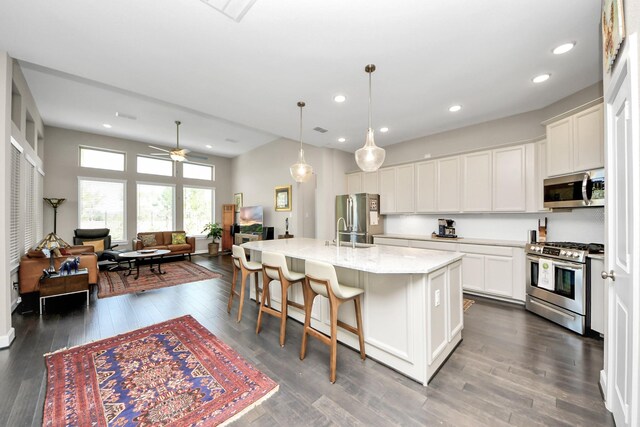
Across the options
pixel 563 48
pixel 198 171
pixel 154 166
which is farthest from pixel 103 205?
pixel 563 48

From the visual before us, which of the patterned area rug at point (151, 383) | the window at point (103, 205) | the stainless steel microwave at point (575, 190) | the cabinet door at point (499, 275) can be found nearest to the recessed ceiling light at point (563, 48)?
the stainless steel microwave at point (575, 190)

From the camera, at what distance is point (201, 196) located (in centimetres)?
866

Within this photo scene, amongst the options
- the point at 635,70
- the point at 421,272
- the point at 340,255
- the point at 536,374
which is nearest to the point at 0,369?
the point at 340,255

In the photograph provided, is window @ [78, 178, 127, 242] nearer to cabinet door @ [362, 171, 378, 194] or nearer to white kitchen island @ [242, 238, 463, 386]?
cabinet door @ [362, 171, 378, 194]

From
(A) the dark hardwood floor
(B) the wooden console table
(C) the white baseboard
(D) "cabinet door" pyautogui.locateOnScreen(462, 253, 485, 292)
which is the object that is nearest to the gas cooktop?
(D) "cabinet door" pyautogui.locateOnScreen(462, 253, 485, 292)

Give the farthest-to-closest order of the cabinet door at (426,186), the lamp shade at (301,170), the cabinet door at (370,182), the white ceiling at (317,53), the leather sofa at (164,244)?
the leather sofa at (164,244)
the cabinet door at (370,182)
the cabinet door at (426,186)
the lamp shade at (301,170)
the white ceiling at (317,53)

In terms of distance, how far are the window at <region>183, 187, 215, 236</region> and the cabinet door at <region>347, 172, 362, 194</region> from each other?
211 inches

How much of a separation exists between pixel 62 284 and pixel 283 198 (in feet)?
15.0

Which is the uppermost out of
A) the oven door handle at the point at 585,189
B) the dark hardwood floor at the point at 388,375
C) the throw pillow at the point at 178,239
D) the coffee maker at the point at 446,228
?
the oven door handle at the point at 585,189

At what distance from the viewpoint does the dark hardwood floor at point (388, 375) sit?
164 centimetres

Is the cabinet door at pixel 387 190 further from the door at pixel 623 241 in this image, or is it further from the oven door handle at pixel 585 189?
the door at pixel 623 241

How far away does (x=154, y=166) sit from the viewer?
25.2ft

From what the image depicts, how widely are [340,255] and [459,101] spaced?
2.84 m

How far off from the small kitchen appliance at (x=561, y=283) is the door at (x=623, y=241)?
4.01 ft
